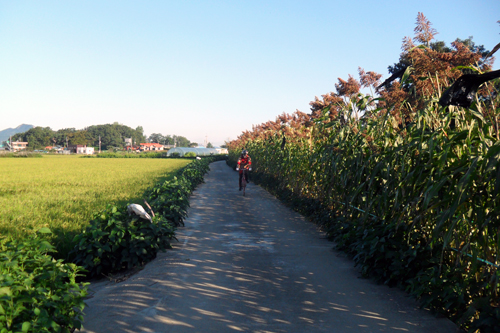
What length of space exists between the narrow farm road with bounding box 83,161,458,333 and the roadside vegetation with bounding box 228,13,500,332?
42 cm

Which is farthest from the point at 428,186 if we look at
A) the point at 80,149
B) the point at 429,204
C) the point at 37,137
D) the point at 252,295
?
the point at 37,137

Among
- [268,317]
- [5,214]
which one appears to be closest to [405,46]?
[268,317]

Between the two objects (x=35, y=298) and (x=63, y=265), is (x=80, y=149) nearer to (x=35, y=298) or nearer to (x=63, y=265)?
(x=63, y=265)

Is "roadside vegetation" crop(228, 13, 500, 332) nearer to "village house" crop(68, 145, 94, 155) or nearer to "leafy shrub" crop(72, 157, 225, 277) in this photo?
"leafy shrub" crop(72, 157, 225, 277)

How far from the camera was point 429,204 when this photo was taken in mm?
5043

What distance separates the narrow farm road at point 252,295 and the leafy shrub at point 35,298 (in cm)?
57

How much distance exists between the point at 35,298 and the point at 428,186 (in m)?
4.29

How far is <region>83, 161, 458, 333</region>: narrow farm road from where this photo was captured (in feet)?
14.2

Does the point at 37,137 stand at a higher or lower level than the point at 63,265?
higher

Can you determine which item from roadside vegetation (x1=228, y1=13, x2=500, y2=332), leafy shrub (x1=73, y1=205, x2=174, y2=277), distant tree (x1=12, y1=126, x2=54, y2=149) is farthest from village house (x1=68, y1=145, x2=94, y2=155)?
leafy shrub (x1=73, y1=205, x2=174, y2=277)

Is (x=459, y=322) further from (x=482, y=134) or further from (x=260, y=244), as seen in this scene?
(x=260, y=244)

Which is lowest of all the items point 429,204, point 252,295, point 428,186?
point 252,295

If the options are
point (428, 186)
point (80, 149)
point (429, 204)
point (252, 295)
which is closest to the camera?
point (428, 186)

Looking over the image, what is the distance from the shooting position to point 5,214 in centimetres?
1048
